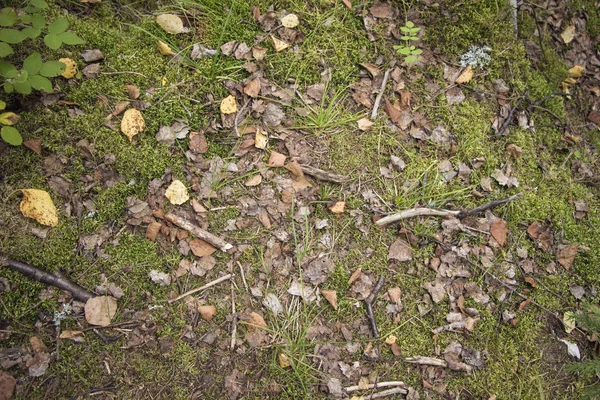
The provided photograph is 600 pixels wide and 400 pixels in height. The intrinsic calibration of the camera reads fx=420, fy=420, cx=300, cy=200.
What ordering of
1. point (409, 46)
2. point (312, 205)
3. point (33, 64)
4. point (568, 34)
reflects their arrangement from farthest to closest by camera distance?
point (568, 34) < point (409, 46) < point (312, 205) < point (33, 64)

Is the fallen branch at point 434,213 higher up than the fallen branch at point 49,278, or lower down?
higher up

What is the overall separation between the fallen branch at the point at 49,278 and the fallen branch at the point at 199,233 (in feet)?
2.15

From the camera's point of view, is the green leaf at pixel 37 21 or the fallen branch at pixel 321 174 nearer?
the green leaf at pixel 37 21

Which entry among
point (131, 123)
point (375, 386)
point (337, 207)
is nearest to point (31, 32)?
point (131, 123)

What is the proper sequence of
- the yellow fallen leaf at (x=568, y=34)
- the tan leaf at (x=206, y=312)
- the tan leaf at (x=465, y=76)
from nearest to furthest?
the tan leaf at (x=206, y=312)
the tan leaf at (x=465, y=76)
the yellow fallen leaf at (x=568, y=34)

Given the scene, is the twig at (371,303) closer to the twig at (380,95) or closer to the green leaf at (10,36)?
the twig at (380,95)

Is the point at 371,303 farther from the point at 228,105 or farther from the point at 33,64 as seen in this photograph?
the point at 33,64

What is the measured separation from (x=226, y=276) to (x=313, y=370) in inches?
31.3

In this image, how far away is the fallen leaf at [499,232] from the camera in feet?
9.95

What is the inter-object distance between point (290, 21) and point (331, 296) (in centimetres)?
207

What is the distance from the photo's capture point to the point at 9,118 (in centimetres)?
260

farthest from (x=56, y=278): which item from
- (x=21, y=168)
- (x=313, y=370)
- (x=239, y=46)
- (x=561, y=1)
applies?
(x=561, y=1)

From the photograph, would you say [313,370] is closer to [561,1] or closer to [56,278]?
[56,278]

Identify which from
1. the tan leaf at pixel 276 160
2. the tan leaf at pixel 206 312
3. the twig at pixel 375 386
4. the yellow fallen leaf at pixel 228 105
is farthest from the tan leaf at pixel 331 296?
the yellow fallen leaf at pixel 228 105
